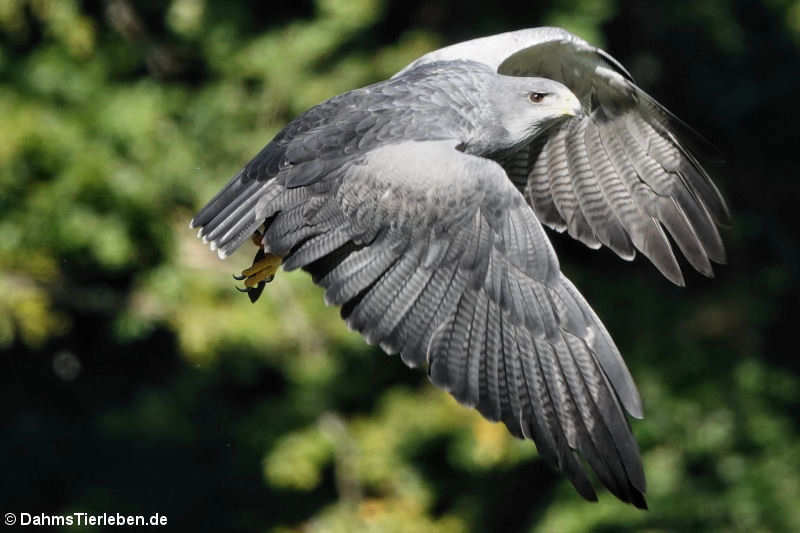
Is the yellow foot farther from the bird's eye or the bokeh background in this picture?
the bokeh background

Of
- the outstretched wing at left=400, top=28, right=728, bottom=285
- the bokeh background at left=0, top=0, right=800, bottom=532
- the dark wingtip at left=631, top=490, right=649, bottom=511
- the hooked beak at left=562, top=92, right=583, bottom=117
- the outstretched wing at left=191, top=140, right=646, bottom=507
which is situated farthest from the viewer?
the bokeh background at left=0, top=0, right=800, bottom=532

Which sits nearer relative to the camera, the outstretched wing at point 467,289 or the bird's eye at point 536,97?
the outstretched wing at point 467,289

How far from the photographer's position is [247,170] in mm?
5070

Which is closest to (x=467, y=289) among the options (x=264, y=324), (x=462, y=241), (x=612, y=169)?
(x=462, y=241)

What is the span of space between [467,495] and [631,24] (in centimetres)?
296

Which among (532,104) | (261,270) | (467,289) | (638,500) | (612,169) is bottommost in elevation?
(638,500)

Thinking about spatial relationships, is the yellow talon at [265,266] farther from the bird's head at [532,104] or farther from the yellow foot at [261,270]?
the bird's head at [532,104]

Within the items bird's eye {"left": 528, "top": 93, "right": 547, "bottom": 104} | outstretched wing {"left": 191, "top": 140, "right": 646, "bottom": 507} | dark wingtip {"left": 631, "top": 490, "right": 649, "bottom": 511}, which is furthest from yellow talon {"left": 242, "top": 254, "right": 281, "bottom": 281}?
dark wingtip {"left": 631, "top": 490, "right": 649, "bottom": 511}

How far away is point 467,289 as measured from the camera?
466 centimetres

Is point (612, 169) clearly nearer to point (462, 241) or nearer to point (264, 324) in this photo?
point (462, 241)

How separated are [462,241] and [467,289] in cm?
16

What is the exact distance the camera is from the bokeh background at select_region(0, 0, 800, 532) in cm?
727

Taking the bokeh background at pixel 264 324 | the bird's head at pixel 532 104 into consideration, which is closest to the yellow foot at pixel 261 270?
the bird's head at pixel 532 104

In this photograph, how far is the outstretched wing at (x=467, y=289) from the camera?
4480 mm
